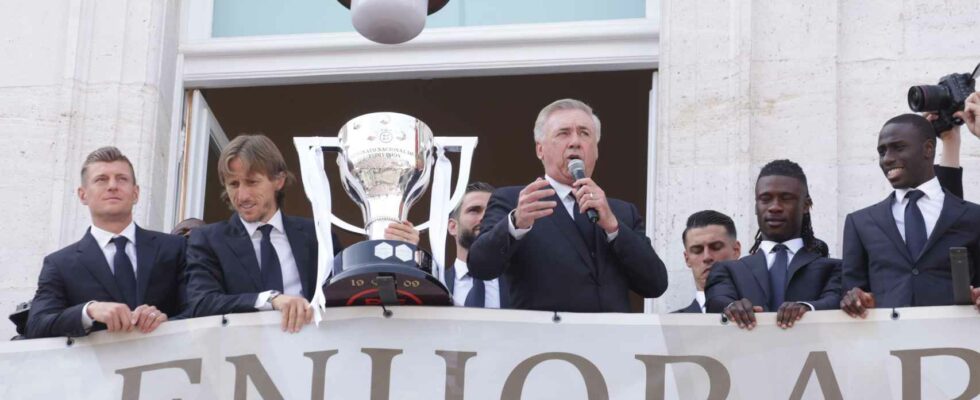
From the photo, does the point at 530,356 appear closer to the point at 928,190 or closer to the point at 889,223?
the point at 889,223

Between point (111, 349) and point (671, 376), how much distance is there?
1.99 meters

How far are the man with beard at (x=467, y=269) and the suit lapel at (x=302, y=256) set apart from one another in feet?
2.51

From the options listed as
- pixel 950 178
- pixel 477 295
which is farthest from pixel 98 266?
pixel 950 178

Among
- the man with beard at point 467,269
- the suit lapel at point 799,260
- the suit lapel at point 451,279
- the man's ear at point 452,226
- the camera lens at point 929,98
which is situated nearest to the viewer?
the camera lens at point 929,98

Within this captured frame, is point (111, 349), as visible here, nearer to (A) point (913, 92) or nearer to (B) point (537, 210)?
(B) point (537, 210)

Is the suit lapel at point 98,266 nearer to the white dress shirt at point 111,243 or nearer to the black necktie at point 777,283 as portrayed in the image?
the white dress shirt at point 111,243

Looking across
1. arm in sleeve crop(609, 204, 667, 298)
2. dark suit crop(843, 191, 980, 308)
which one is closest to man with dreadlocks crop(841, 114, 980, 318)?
dark suit crop(843, 191, 980, 308)

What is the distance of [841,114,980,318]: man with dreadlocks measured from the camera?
7.27 metres

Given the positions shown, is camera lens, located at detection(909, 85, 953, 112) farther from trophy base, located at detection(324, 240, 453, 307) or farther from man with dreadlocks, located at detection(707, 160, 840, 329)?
trophy base, located at detection(324, 240, 453, 307)

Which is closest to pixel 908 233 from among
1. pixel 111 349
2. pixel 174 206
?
pixel 111 349

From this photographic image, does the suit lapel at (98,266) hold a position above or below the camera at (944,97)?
below

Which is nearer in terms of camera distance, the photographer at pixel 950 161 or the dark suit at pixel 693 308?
the photographer at pixel 950 161

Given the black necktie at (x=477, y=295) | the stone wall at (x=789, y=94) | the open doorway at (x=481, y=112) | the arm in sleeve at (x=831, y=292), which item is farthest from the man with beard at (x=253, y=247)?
the open doorway at (x=481, y=112)

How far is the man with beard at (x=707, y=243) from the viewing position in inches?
337
